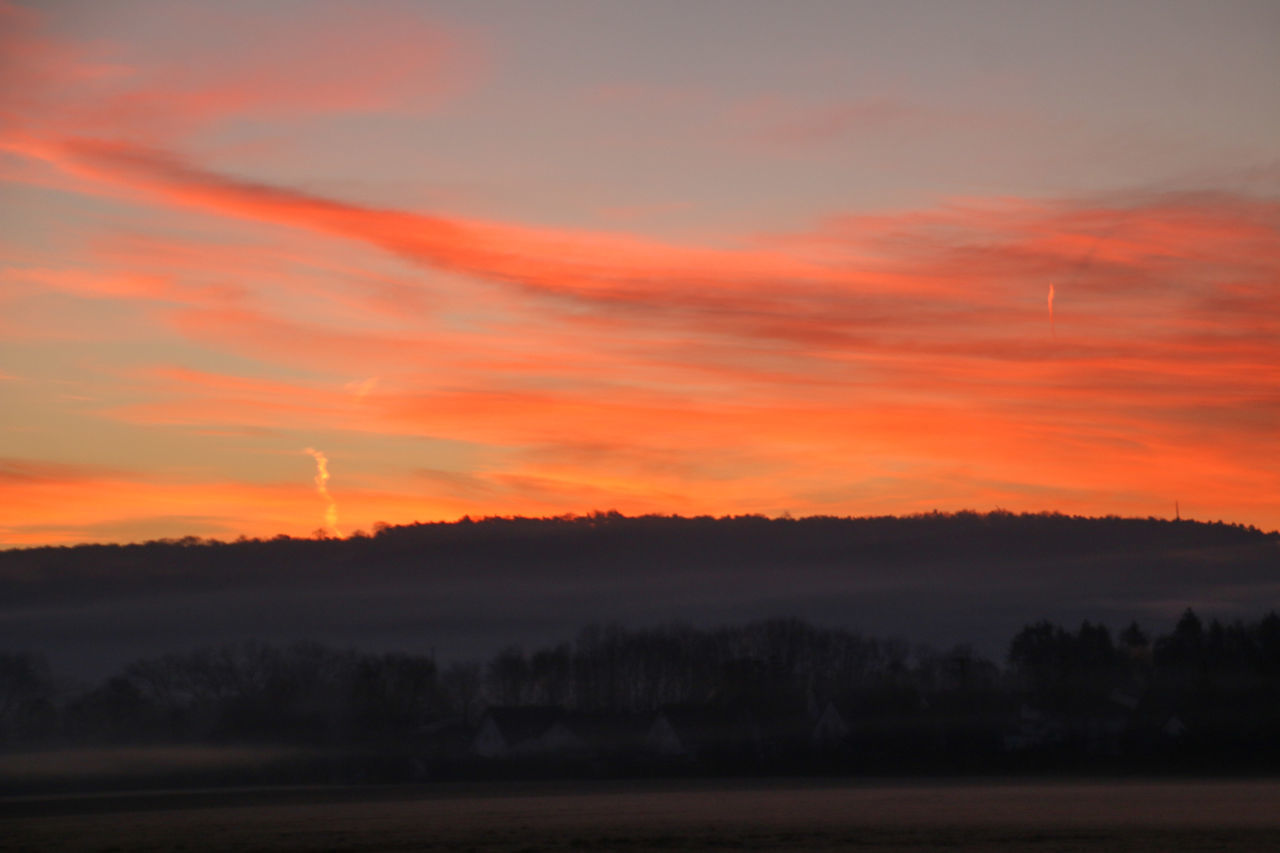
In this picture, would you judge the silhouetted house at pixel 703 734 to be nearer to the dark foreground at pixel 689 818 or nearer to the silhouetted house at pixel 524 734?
the silhouetted house at pixel 524 734

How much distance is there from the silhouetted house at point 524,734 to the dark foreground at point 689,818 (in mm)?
38754

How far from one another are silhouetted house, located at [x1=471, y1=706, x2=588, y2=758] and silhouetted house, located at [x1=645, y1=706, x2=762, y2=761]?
22.9 feet

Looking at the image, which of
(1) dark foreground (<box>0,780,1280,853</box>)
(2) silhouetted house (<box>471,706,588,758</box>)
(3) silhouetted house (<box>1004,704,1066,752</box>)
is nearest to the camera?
(1) dark foreground (<box>0,780,1280,853</box>)

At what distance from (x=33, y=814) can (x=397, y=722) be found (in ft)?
224

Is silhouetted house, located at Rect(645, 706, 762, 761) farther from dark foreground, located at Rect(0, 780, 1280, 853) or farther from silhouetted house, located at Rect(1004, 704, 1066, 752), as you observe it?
dark foreground, located at Rect(0, 780, 1280, 853)

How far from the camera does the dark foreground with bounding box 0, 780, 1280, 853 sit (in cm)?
5075

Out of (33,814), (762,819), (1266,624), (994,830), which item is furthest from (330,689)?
(994,830)


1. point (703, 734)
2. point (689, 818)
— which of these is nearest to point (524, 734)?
point (703, 734)

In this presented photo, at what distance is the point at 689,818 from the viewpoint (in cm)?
6319

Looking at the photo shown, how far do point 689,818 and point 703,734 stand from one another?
72466 millimetres

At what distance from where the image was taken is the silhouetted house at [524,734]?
134750 millimetres

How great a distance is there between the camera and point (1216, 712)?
126 meters

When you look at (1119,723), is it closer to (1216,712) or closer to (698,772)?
(1216,712)

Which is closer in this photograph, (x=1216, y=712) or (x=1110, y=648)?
(x=1216, y=712)
